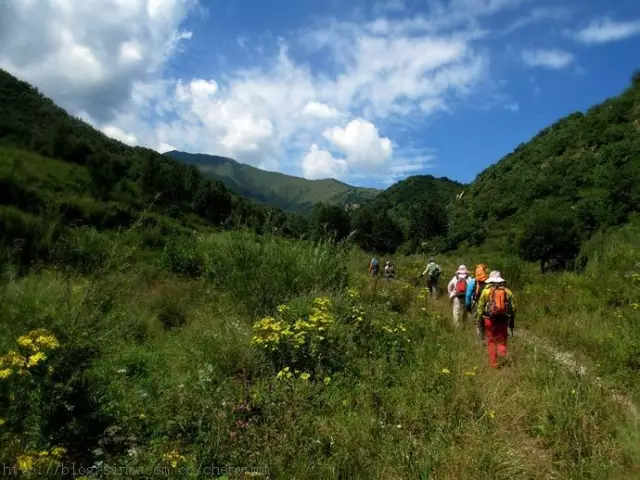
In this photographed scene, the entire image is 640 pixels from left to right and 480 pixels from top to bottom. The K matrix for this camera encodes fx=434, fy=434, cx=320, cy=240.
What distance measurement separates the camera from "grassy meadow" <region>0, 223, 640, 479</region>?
3486mm

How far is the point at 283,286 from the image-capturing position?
7922 millimetres

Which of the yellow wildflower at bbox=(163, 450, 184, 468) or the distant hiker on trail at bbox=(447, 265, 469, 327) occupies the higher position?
the distant hiker on trail at bbox=(447, 265, 469, 327)

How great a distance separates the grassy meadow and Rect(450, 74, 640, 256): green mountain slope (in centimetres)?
2898

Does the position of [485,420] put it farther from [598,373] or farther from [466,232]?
[466,232]

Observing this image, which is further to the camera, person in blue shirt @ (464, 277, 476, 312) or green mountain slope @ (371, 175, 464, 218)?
green mountain slope @ (371, 175, 464, 218)

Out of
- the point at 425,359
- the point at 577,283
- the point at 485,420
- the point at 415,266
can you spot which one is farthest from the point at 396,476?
the point at 415,266

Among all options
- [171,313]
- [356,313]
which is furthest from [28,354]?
[171,313]

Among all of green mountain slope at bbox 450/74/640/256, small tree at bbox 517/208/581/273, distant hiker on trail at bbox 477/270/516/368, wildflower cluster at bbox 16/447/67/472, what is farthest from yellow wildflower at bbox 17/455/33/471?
green mountain slope at bbox 450/74/640/256

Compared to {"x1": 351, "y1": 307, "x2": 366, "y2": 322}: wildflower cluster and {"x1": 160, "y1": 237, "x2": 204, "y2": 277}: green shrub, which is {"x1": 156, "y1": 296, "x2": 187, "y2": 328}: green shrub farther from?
{"x1": 160, "y1": 237, "x2": 204, "y2": 277}: green shrub

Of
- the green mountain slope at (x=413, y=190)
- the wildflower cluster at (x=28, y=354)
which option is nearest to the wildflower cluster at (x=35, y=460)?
the wildflower cluster at (x=28, y=354)

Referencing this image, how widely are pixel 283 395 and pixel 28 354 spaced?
→ 2.30 metres

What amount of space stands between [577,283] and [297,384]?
11776 mm

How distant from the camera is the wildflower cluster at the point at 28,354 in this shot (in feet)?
10.5

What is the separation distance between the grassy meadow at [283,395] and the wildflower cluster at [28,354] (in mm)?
14
